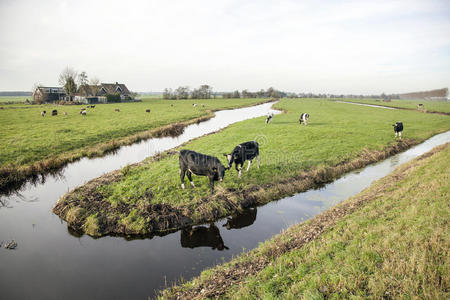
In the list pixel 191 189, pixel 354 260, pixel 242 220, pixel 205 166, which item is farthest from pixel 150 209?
pixel 354 260

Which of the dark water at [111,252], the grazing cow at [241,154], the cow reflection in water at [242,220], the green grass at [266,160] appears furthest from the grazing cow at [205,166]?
the dark water at [111,252]

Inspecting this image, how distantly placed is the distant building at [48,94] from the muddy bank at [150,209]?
78637mm

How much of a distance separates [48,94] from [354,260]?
3649 inches

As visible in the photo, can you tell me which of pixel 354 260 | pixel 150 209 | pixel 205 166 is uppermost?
pixel 205 166

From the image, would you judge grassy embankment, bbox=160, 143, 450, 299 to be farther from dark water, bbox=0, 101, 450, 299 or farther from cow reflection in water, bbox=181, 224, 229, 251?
cow reflection in water, bbox=181, 224, 229, 251

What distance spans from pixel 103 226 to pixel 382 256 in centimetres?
1015

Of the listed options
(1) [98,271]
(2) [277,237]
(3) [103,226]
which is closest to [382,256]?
(2) [277,237]

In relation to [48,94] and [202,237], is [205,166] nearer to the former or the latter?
[202,237]

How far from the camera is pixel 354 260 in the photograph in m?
5.82

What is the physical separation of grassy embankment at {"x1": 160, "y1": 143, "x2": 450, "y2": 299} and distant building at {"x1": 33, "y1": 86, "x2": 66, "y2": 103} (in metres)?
88.2

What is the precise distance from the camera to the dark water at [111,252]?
23.3ft

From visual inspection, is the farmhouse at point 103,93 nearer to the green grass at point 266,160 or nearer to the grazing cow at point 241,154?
the green grass at point 266,160

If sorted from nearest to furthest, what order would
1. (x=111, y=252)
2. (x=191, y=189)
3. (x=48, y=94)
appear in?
(x=111, y=252), (x=191, y=189), (x=48, y=94)

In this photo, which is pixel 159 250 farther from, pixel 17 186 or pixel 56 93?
pixel 56 93
